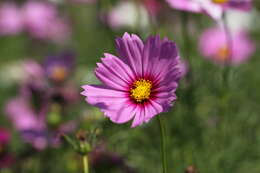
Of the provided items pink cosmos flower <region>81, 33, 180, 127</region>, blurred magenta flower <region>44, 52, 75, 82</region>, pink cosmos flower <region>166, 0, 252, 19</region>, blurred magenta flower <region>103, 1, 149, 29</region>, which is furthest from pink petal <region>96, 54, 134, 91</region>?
blurred magenta flower <region>103, 1, 149, 29</region>

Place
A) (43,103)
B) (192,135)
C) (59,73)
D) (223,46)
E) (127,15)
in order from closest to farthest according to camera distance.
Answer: (192,135) → (43,103) → (59,73) → (223,46) → (127,15)

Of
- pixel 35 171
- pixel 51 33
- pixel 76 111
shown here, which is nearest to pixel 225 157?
pixel 35 171

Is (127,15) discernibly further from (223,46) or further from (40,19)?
(223,46)

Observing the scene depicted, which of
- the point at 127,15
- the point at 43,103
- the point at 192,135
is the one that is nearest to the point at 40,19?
the point at 127,15

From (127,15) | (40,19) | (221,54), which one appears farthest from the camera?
(40,19)

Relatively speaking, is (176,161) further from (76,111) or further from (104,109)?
(76,111)

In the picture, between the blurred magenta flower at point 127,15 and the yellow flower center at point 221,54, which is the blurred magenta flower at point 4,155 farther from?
the blurred magenta flower at point 127,15
